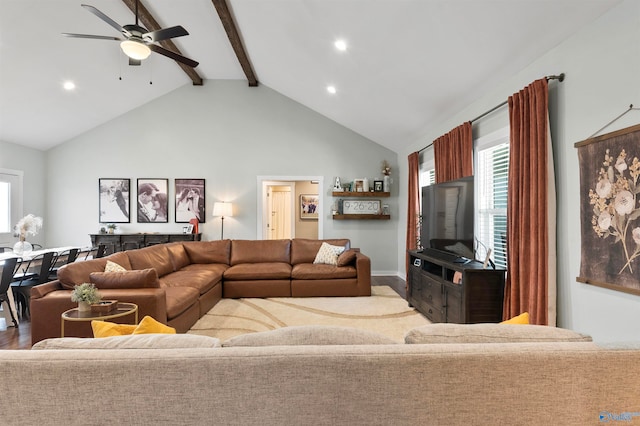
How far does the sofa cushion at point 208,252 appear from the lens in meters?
5.36

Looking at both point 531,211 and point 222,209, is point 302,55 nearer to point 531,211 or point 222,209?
point 222,209

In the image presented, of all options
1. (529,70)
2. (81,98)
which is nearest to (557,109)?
(529,70)

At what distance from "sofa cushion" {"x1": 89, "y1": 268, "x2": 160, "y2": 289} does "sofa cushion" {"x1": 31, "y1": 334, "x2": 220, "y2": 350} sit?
1941 mm

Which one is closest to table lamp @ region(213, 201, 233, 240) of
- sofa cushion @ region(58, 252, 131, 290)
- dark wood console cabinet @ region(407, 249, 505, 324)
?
sofa cushion @ region(58, 252, 131, 290)

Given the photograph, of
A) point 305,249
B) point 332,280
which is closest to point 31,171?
point 305,249

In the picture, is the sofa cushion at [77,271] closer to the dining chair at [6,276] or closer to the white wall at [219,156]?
the dining chair at [6,276]

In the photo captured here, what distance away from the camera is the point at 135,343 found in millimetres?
1095

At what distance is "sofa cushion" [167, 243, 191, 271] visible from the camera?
476 centimetres

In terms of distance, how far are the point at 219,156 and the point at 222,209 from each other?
1188mm

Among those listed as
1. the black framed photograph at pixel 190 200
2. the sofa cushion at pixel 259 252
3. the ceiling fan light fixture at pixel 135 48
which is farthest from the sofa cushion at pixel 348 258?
A: the ceiling fan light fixture at pixel 135 48

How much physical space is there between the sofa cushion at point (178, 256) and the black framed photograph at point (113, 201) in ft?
7.23

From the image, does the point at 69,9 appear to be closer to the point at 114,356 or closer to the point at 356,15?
the point at 356,15

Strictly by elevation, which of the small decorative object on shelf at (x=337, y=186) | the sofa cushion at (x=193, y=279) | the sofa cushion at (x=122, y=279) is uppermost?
the small decorative object on shelf at (x=337, y=186)

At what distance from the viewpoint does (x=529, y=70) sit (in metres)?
2.72
